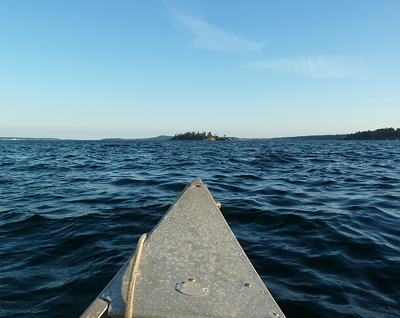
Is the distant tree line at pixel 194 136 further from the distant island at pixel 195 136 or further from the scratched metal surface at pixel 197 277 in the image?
the scratched metal surface at pixel 197 277

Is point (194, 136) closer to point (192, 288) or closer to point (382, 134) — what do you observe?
point (382, 134)

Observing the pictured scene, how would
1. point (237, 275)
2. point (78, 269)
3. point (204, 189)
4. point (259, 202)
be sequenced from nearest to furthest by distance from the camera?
point (237, 275) < point (78, 269) < point (204, 189) < point (259, 202)

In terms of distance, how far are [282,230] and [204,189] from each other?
1909 millimetres

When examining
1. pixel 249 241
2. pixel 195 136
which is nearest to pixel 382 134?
pixel 195 136

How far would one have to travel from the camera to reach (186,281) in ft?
7.95

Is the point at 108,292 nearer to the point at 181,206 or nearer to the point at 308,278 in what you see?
the point at 181,206

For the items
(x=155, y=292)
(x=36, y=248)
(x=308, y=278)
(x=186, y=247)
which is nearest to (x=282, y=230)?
(x=308, y=278)

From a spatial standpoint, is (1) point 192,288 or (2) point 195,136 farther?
(2) point 195,136

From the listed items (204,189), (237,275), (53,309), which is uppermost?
(204,189)

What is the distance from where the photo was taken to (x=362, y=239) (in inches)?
192

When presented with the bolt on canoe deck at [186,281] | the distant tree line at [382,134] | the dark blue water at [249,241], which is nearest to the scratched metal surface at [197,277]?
the bolt on canoe deck at [186,281]

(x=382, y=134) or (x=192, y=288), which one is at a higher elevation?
(x=382, y=134)

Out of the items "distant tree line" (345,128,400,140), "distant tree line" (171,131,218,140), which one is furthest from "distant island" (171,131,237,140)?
"distant tree line" (345,128,400,140)

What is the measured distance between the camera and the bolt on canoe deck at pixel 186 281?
2.05 meters
